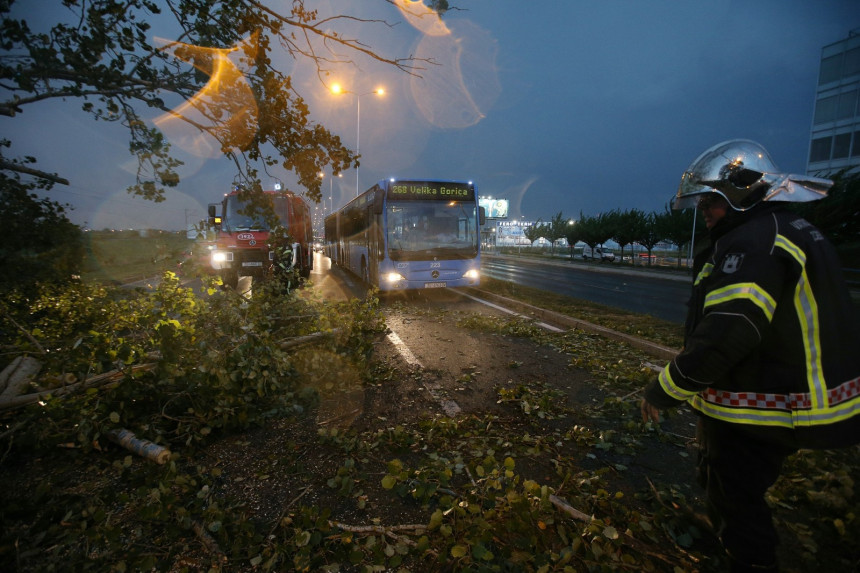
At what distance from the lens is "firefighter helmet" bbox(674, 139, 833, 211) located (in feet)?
6.21

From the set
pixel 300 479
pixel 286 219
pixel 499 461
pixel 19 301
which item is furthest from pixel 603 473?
pixel 286 219

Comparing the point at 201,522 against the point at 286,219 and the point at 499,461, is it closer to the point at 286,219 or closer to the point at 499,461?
the point at 499,461

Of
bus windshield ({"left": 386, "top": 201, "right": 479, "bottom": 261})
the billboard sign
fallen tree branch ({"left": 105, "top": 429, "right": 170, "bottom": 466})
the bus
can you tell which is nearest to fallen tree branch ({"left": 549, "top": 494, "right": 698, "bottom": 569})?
fallen tree branch ({"left": 105, "top": 429, "right": 170, "bottom": 466})

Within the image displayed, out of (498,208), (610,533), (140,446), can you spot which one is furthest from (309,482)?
(498,208)

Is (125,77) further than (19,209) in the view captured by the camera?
No

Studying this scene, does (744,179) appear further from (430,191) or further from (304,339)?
(430,191)

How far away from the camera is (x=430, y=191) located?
11023 mm

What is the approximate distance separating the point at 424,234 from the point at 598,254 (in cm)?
4113

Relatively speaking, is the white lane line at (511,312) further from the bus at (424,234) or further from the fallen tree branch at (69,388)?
the fallen tree branch at (69,388)

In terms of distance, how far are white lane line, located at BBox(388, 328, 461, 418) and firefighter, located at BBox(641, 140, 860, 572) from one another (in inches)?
94.5

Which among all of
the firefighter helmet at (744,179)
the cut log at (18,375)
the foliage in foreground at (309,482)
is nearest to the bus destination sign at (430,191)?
the foliage in foreground at (309,482)

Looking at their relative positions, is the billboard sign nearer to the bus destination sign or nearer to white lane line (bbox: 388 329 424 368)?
the bus destination sign

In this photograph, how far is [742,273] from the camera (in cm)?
173

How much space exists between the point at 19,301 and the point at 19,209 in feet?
4.12
